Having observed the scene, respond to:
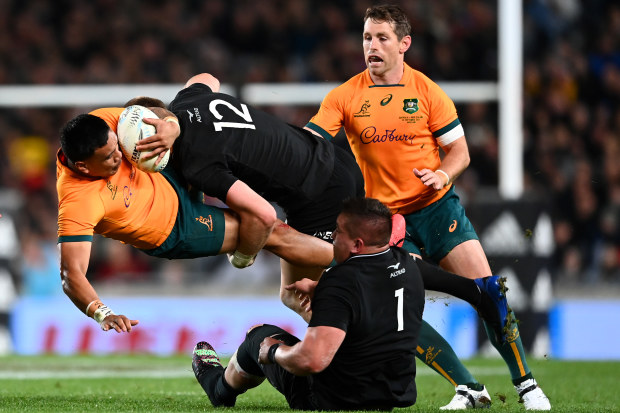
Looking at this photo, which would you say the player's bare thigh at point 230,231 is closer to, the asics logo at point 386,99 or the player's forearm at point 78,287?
the player's forearm at point 78,287

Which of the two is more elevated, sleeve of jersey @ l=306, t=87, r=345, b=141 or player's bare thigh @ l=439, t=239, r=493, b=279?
sleeve of jersey @ l=306, t=87, r=345, b=141

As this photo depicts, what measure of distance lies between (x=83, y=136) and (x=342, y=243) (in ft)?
5.27

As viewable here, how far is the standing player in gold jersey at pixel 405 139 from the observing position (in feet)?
23.3

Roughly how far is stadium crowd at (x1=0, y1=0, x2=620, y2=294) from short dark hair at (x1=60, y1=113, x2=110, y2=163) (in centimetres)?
657

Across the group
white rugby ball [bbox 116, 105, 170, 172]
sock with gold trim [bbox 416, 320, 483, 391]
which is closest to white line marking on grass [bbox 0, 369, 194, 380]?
sock with gold trim [bbox 416, 320, 483, 391]

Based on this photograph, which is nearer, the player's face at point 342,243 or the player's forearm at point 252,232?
the player's face at point 342,243

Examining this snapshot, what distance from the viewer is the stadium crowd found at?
13.0 metres

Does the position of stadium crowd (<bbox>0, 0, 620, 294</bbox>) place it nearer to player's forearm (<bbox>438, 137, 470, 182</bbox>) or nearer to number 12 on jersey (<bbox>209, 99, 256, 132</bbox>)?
player's forearm (<bbox>438, 137, 470, 182</bbox>)

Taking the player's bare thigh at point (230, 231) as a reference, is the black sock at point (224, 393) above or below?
below

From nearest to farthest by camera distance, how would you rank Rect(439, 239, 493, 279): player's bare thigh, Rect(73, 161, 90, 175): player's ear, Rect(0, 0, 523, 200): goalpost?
Rect(73, 161, 90, 175): player's ear → Rect(439, 239, 493, 279): player's bare thigh → Rect(0, 0, 523, 200): goalpost

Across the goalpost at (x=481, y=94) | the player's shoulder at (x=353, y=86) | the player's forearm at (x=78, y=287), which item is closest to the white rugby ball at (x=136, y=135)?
the player's forearm at (x=78, y=287)

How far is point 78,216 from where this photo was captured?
6.30 meters

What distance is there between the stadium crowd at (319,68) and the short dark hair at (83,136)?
6566mm

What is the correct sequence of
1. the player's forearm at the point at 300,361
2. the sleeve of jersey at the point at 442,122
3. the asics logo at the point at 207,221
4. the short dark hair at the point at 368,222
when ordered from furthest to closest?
the sleeve of jersey at the point at 442,122 → the asics logo at the point at 207,221 → the short dark hair at the point at 368,222 → the player's forearm at the point at 300,361
